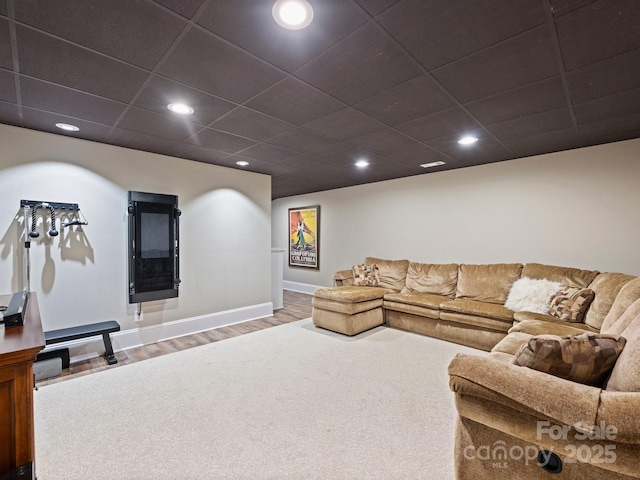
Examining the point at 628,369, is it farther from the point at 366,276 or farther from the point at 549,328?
the point at 366,276

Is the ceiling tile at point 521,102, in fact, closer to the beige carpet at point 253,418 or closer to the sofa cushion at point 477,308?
the sofa cushion at point 477,308

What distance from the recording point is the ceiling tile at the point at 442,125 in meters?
2.70

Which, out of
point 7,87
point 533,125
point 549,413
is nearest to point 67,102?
point 7,87

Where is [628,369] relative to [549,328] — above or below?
above

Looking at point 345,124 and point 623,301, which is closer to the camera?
point 623,301

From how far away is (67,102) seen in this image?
95.0 inches

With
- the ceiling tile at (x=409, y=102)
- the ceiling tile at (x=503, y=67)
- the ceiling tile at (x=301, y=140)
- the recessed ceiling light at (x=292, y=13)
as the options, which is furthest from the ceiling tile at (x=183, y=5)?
the ceiling tile at (x=301, y=140)

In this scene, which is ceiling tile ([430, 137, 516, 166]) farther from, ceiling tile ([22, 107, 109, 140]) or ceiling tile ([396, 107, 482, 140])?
ceiling tile ([22, 107, 109, 140])

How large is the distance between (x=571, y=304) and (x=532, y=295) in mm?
381

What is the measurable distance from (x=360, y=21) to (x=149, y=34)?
44.7 inches

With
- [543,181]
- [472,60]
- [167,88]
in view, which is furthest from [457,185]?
[167,88]

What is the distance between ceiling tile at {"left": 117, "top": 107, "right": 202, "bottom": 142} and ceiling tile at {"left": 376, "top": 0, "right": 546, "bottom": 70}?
2.10 metres

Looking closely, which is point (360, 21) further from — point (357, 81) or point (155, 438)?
point (155, 438)

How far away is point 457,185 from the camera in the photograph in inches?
187
